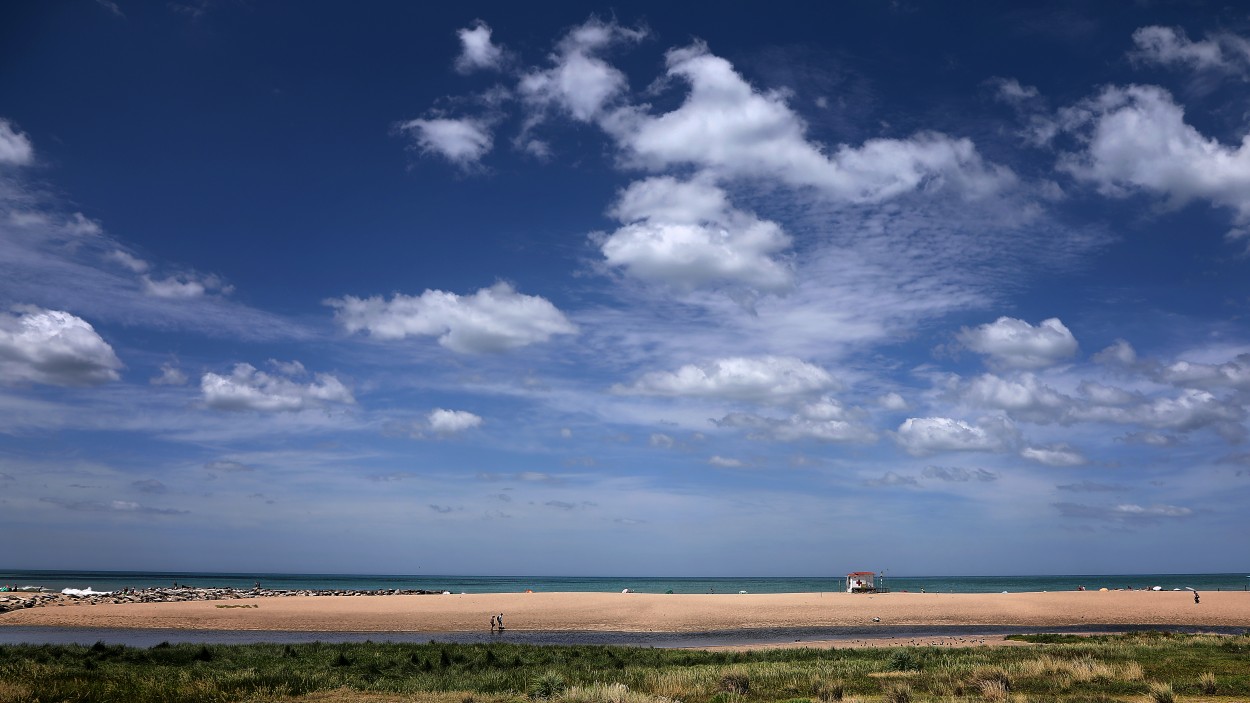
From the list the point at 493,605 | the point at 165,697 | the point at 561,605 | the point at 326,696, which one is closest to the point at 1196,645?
the point at 326,696

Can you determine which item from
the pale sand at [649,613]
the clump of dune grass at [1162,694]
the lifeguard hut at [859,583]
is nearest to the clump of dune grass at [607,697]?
the clump of dune grass at [1162,694]

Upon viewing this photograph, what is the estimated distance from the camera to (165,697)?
18.1 m

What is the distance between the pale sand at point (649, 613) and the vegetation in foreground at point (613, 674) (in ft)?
61.8

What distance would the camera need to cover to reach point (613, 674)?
24.2 meters

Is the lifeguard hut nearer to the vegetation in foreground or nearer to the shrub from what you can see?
the vegetation in foreground

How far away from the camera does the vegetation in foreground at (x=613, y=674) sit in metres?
18.1

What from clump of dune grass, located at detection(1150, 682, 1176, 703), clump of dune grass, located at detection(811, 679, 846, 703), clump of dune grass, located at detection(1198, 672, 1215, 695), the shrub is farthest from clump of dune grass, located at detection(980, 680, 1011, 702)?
the shrub

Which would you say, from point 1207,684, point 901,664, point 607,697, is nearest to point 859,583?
point 901,664

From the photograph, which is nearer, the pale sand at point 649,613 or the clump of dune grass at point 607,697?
the clump of dune grass at point 607,697

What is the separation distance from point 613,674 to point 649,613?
33.0 metres

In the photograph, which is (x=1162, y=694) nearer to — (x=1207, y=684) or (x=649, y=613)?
(x=1207, y=684)

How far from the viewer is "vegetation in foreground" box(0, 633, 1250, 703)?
18.1 m

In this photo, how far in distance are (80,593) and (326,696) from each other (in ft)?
252

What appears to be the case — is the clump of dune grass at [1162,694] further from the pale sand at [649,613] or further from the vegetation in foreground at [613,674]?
the pale sand at [649,613]
